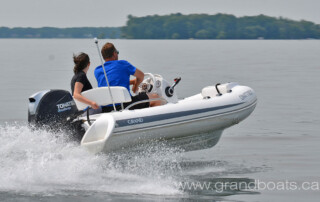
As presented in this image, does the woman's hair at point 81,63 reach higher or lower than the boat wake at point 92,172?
higher

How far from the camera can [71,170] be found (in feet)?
24.3

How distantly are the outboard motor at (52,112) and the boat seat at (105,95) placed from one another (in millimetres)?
232

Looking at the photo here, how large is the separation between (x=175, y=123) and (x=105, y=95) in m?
0.91

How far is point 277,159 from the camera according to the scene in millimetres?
8969

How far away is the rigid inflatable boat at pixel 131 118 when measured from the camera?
24.3 ft

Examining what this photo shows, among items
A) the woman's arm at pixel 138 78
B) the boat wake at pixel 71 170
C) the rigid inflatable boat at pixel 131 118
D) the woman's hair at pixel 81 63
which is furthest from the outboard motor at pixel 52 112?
the woman's arm at pixel 138 78

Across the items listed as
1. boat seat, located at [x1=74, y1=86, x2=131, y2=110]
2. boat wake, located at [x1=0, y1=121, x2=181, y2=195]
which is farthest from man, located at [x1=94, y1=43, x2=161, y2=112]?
boat wake, located at [x1=0, y1=121, x2=181, y2=195]

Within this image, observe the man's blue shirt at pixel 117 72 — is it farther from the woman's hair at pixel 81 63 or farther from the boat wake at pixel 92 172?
the boat wake at pixel 92 172

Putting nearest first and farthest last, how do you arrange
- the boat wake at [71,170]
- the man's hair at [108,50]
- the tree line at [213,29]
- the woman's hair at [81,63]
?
the boat wake at [71,170] < the woman's hair at [81,63] < the man's hair at [108,50] < the tree line at [213,29]

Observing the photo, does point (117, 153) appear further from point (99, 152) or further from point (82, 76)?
point (82, 76)

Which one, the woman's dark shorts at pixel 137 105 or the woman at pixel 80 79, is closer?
the woman at pixel 80 79

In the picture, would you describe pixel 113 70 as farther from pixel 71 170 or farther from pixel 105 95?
pixel 71 170

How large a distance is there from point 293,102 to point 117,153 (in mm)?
8578

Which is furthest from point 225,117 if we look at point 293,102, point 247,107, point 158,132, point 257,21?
point 257,21
